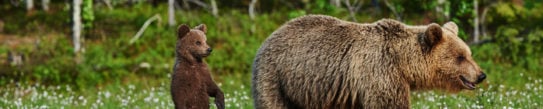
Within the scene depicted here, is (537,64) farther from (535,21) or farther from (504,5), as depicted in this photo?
(504,5)

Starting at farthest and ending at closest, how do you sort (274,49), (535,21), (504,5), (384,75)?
(504,5)
(535,21)
(274,49)
(384,75)

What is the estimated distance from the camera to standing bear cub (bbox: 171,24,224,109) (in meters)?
6.39

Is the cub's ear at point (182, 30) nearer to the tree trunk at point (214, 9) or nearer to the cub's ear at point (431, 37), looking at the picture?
the cub's ear at point (431, 37)

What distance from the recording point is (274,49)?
22.1 ft

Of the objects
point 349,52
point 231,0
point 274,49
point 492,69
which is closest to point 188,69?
point 274,49

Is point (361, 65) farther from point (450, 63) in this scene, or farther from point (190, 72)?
point (190, 72)

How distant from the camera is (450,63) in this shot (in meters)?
6.33

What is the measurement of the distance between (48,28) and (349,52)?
19.1 metres

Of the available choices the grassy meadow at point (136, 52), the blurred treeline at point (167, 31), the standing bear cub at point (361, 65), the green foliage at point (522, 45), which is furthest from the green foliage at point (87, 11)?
the standing bear cub at point (361, 65)

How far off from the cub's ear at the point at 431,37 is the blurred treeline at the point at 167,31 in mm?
8727

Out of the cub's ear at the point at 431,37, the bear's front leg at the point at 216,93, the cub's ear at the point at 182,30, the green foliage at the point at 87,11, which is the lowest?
the bear's front leg at the point at 216,93

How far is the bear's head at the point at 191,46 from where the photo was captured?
6379 millimetres

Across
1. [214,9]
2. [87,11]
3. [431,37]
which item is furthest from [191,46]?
[214,9]

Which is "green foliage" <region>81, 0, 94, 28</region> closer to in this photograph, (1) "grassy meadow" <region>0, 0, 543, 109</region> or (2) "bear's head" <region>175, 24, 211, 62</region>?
(1) "grassy meadow" <region>0, 0, 543, 109</region>
